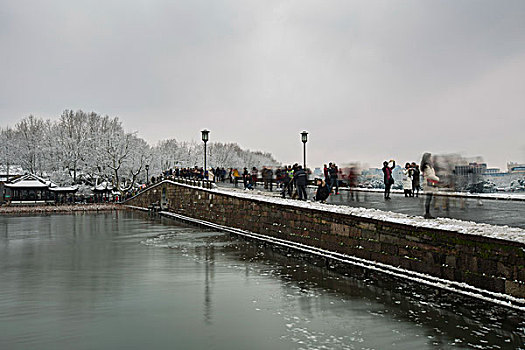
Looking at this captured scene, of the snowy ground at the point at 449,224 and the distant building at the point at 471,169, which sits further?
the distant building at the point at 471,169

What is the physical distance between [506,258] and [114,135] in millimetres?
67150

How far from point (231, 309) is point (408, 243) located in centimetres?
356

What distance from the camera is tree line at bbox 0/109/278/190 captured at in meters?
66.4

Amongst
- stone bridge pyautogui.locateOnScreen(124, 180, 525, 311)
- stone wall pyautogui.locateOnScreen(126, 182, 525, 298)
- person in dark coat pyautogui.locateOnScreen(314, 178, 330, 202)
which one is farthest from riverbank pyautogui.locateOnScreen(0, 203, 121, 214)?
person in dark coat pyautogui.locateOnScreen(314, 178, 330, 202)

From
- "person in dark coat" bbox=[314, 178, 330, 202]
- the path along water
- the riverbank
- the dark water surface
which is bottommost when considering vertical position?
the riverbank

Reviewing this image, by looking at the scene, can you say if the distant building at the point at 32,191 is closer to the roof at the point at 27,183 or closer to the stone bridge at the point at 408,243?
the roof at the point at 27,183

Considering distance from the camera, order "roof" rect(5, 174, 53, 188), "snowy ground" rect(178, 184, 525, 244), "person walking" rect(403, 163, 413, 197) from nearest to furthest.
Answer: "snowy ground" rect(178, 184, 525, 244) → "person walking" rect(403, 163, 413, 197) → "roof" rect(5, 174, 53, 188)

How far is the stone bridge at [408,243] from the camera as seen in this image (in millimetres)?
8117

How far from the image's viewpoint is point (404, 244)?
10422 millimetres

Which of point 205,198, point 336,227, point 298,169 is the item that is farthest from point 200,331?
point 205,198

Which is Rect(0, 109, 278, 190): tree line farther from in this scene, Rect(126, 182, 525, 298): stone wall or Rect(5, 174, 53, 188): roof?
Rect(126, 182, 525, 298): stone wall

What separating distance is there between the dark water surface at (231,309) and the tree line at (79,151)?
4849 cm

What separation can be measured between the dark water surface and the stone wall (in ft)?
1.66

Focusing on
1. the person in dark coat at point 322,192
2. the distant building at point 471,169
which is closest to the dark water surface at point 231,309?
the person in dark coat at point 322,192
